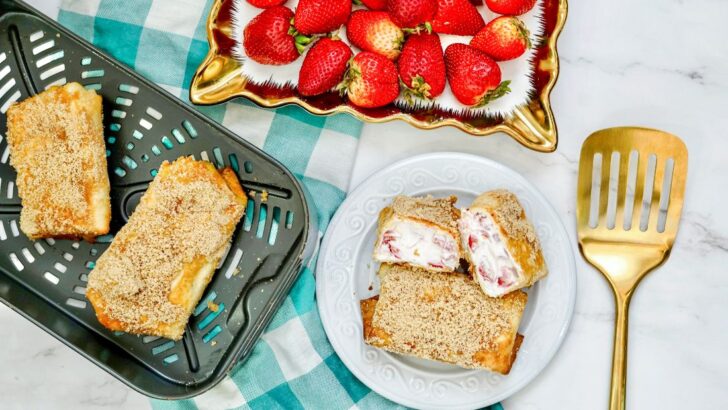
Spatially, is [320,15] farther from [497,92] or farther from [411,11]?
[497,92]

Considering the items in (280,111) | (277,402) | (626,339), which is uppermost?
(280,111)

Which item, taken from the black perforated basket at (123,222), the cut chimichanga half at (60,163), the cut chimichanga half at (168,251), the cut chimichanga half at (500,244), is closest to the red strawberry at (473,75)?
the cut chimichanga half at (500,244)

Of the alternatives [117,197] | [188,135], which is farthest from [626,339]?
[117,197]

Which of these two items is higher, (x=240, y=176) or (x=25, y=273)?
(x=240, y=176)

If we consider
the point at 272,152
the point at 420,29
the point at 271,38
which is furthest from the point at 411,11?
the point at 272,152

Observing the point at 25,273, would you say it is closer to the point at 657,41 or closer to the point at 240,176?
the point at 240,176

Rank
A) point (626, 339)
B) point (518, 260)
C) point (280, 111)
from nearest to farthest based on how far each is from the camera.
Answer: point (518, 260) → point (626, 339) → point (280, 111)

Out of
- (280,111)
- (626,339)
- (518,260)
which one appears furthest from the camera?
(280,111)
